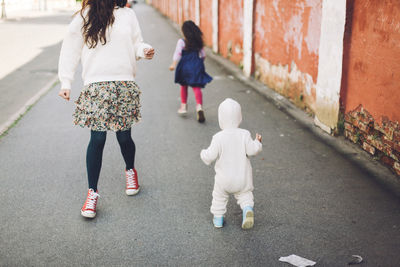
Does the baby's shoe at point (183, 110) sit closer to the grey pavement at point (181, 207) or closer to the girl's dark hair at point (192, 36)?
the grey pavement at point (181, 207)

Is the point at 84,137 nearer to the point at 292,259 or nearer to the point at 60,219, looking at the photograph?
the point at 60,219

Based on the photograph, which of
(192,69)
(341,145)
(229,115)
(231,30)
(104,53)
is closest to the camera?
Result: (229,115)

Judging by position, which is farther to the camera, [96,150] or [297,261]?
[96,150]

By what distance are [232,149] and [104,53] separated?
4.22ft

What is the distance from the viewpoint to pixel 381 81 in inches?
181

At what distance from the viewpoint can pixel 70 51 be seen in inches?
142

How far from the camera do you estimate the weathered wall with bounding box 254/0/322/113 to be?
6426mm

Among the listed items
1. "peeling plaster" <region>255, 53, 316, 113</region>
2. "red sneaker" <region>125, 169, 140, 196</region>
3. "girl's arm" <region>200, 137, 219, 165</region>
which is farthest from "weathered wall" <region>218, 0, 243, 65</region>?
"girl's arm" <region>200, 137, 219, 165</region>

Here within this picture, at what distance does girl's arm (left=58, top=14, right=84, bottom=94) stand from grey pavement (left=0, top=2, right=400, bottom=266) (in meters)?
1.13

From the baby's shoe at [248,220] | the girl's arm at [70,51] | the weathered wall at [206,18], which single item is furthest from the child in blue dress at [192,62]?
the weathered wall at [206,18]

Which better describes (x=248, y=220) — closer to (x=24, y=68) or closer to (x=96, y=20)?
(x=96, y=20)

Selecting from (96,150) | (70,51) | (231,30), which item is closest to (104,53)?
(70,51)

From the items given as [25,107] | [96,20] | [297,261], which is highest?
[96,20]

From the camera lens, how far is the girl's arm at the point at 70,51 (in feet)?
11.7
